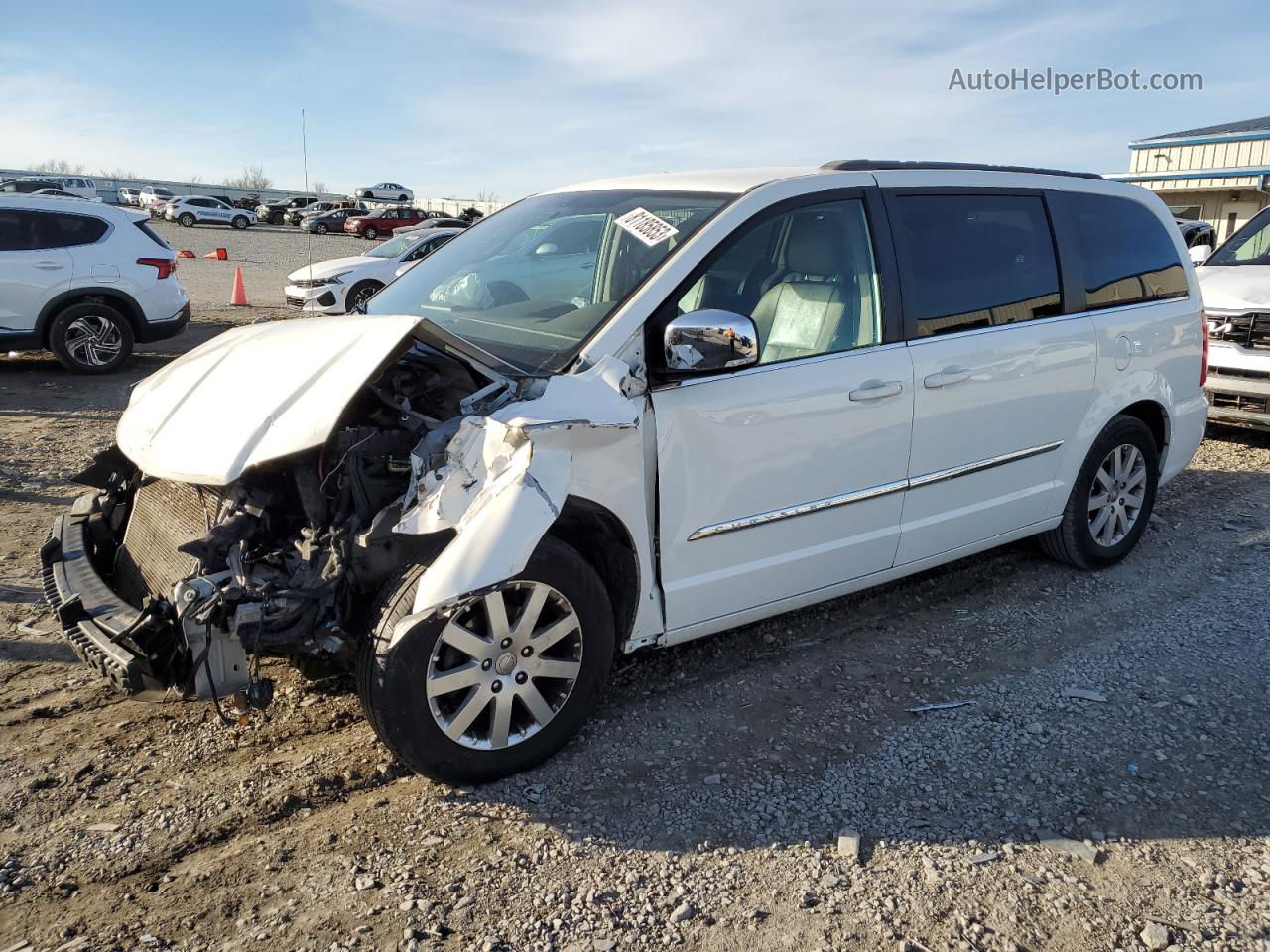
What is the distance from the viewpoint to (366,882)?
2.70 meters

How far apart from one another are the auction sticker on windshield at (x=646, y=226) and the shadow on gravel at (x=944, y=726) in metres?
1.68

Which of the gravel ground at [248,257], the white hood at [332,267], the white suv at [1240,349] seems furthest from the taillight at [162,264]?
the white suv at [1240,349]

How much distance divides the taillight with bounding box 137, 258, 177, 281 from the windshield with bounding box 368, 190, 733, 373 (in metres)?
7.31

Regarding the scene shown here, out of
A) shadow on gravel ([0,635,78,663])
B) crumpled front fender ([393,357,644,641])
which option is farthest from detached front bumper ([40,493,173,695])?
crumpled front fender ([393,357,644,641])

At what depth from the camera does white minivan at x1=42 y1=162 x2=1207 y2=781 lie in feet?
9.56

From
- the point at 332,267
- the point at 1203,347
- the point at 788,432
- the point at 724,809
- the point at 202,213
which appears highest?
the point at 202,213

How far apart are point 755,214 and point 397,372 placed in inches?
54.9

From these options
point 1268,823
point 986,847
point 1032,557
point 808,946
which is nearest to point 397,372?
point 808,946

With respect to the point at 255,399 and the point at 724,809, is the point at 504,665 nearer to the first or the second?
the point at 724,809

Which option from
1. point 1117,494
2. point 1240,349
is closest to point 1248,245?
point 1240,349

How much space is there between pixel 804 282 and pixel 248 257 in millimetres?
29553

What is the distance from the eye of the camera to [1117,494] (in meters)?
5.12

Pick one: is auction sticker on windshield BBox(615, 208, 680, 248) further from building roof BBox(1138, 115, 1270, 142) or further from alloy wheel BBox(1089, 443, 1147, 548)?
building roof BBox(1138, 115, 1270, 142)

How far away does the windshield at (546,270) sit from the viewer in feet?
11.5
